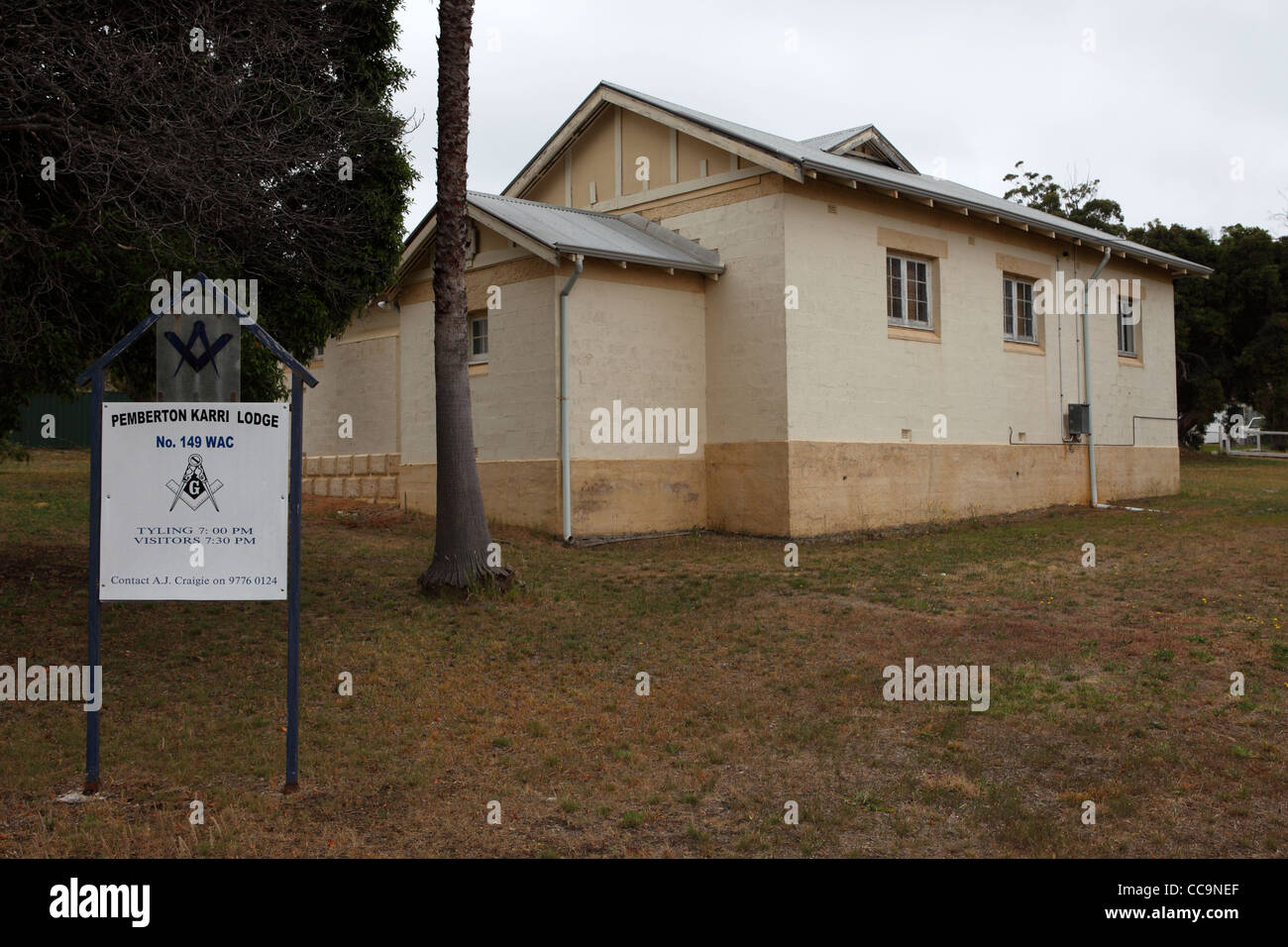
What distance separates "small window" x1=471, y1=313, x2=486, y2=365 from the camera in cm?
1648

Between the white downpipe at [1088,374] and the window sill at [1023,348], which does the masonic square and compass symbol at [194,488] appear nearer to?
the window sill at [1023,348]

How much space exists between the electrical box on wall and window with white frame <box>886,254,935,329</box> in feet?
14.0

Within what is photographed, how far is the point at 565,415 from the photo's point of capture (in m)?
14.8

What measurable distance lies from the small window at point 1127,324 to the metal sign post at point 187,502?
20.0 metres

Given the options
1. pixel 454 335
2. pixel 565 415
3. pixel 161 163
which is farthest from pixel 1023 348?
pixel 161 163

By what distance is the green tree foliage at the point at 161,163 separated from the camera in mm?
8398

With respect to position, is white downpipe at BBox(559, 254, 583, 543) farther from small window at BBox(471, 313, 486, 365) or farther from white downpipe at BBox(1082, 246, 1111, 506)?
white downpipe at BBox(1082, 246, 1111, 506)

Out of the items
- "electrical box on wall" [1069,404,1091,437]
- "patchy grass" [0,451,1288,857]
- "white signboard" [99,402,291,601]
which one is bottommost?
"patchy grass" [0,451,1288,857]

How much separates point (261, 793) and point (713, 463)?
11.0 m

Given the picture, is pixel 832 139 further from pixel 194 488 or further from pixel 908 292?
pixel 194 488

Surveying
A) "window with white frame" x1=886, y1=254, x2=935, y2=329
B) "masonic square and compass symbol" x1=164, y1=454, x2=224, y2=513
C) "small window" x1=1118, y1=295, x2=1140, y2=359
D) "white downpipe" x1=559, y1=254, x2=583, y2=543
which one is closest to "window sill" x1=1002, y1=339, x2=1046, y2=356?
"window with white frame" x1=886, y1=254, x2=935, y2=329

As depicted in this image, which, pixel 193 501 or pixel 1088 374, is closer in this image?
pixel 193 501

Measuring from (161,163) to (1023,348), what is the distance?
49.9 feet

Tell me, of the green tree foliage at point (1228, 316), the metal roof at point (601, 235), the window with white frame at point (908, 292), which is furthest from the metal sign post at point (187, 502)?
the green tree foliage at point (1228, 316)
